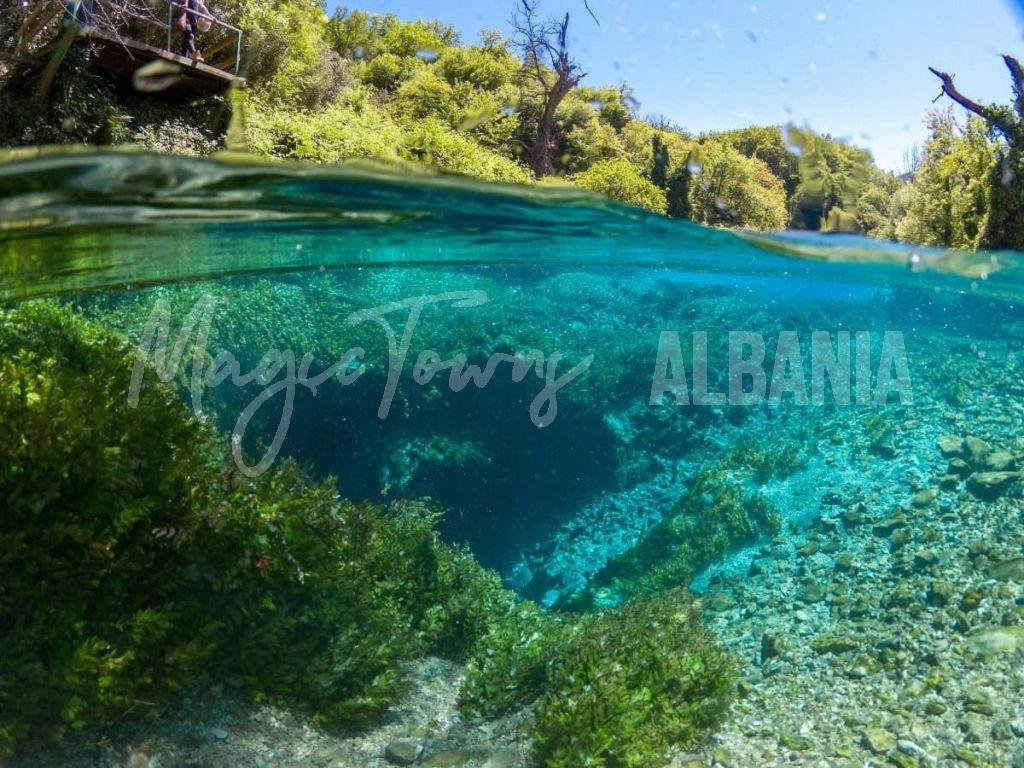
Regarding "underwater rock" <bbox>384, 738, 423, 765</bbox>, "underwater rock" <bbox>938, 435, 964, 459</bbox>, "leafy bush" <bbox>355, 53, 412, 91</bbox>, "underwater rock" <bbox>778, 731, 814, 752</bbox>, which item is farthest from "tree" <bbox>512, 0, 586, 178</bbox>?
"underwater rock" <bbox>384, 738, 423, 765</bbox>

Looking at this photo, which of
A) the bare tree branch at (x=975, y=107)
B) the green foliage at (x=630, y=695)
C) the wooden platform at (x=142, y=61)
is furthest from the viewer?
the wooden platform at (x=142, y=61)

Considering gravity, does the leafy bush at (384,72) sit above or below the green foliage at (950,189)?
above

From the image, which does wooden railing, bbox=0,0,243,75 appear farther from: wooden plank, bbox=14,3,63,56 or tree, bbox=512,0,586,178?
tree, bbox=512,0,586,178

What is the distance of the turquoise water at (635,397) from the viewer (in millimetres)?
7742

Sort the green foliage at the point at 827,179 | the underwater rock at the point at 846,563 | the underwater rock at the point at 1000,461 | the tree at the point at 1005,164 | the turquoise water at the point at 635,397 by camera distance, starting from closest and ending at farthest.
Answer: the turquoise water at the point at 635,397 → the tree at the point at 1005,164 → the underwater rock at the point at 846,563 → the green foliage at the point at 827,179 → the underwater rock at the point at 1000,461

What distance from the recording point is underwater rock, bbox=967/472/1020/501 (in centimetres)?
1027

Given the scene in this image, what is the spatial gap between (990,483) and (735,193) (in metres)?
5.60

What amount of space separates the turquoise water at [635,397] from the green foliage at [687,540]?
6 cm

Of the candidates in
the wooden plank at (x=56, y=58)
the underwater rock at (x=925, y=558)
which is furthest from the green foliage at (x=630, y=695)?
the wooden plank at (x=56, y=58)

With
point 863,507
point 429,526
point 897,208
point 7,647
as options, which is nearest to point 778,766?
point 429,526

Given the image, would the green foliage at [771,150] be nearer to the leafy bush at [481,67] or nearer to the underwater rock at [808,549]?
the underwater rock at [808,549]

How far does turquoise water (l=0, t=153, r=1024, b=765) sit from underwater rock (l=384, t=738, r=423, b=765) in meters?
0.50

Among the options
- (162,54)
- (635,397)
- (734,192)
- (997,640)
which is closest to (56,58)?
(162,54)

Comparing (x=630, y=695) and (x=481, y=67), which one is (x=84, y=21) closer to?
(x=481, y=67)
